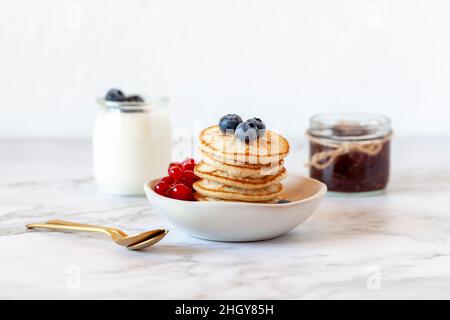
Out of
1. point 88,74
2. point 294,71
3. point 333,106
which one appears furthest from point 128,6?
point 333,106

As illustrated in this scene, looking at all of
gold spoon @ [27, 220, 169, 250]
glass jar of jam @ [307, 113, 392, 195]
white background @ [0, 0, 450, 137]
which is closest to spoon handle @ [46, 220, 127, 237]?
gold spoon @ [27, 220, 169, 250]

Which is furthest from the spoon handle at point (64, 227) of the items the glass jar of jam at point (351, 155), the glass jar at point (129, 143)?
the glass jar of jam at point (351, 155)

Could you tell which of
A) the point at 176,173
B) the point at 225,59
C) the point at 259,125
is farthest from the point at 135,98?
the point at 225,59

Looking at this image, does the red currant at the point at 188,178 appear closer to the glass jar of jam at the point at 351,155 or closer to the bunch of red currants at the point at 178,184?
the bunch of red currants at the point at 178,184

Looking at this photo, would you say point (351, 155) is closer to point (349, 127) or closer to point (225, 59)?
point (349, 127)

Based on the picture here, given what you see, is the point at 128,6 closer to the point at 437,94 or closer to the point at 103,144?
the point at 103,144

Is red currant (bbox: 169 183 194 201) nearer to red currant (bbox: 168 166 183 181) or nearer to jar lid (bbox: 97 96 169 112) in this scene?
red currant (bbox: 168 166 183 181)
